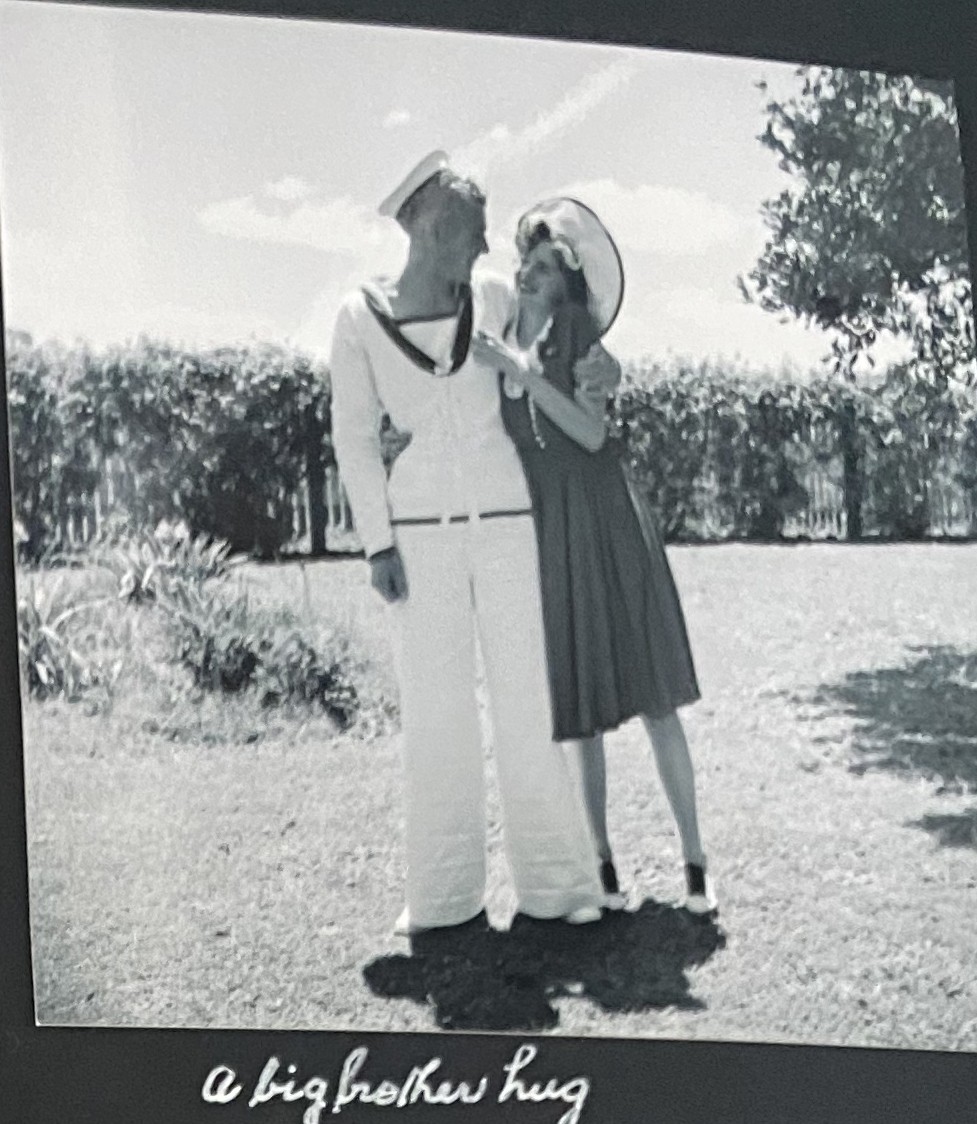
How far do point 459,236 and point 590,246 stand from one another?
35cm

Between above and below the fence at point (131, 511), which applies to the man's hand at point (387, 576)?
below

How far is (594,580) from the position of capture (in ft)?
12.9

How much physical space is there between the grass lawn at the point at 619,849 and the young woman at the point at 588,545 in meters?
0.06

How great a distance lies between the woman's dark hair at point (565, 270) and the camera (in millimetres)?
3980

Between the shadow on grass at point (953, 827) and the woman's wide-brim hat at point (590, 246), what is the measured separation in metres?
1.54

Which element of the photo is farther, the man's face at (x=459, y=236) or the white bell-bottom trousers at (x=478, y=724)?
the man's face at (x=459, y=236)

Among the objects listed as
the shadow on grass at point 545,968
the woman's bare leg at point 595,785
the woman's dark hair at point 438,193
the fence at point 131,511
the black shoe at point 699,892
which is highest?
the woman's dark hair at point 438,193

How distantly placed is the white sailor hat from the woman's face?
33 cm

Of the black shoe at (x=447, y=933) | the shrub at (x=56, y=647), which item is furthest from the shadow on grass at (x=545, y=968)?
the shrub at (x=56, y=647)

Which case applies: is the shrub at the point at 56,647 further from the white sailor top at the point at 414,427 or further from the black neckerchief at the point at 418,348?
the black neckerchief at the point at 418,348
